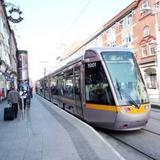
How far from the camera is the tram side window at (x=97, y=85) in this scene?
11.0m

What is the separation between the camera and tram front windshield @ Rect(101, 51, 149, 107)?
1080 centimetres

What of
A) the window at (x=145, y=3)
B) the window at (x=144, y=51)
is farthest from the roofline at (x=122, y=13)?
the window at (x=144, y=51)

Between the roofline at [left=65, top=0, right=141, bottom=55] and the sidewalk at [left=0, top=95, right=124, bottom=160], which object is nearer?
the sidewalk at [left=0, top=95, right=124, bottom=160]

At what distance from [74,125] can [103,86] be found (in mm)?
1900

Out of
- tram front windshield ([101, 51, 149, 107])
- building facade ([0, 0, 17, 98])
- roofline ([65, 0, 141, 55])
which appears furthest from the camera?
roofline ([65, 0, 141, 55])

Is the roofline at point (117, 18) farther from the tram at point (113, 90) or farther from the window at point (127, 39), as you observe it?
the tram at point (113, 90)

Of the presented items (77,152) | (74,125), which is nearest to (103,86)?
(74,125)

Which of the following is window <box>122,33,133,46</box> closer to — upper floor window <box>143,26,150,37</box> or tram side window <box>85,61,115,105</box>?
upper floor window <box>143,26,150,37</box>

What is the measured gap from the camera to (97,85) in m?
11.5

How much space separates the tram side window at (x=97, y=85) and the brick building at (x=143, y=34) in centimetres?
2231

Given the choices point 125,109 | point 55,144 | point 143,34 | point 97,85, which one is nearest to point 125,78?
point 97,85

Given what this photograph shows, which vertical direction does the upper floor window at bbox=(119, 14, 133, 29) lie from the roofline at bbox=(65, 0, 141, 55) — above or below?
below

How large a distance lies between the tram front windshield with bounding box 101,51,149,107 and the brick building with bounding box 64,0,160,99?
73.7 ft

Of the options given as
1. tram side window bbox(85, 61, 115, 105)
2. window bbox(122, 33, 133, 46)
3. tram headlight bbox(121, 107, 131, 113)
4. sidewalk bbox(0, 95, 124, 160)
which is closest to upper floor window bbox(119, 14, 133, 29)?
window bbox(122, 33, 133, 46)
